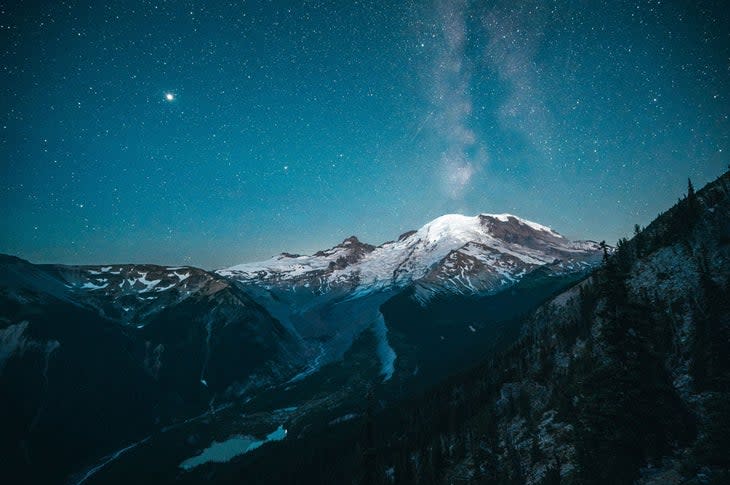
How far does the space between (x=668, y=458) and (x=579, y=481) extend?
589cm

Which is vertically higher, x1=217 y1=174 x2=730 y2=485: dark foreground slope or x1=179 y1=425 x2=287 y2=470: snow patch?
x1=217 y1=174 x2=730 y2=485: dark foreground slope

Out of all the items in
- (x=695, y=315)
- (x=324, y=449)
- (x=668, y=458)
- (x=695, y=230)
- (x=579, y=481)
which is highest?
(x=695, y=230)

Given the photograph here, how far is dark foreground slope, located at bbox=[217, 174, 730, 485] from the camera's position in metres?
23.7

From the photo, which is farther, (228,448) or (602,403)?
(228,448)

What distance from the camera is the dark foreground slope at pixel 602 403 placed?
23.7m

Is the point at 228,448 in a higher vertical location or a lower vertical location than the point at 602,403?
lower

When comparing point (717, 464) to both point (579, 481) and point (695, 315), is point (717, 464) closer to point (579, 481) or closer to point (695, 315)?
point (579, 481)

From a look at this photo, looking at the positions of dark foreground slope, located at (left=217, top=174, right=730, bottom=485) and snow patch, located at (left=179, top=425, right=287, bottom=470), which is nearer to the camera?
dark foreground slope, located at (left=217, top=174, right=730, bottom=485)

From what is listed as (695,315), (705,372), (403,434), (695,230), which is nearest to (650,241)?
(695,230)

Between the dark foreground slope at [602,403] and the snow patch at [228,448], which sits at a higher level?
A: the dark foreground slope at [602,403]

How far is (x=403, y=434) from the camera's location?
12550cm

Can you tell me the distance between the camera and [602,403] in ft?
77.6

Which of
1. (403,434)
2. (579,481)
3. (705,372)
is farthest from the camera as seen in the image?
(403,434)

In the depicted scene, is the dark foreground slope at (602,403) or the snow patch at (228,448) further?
the snow patch at (228,448)
